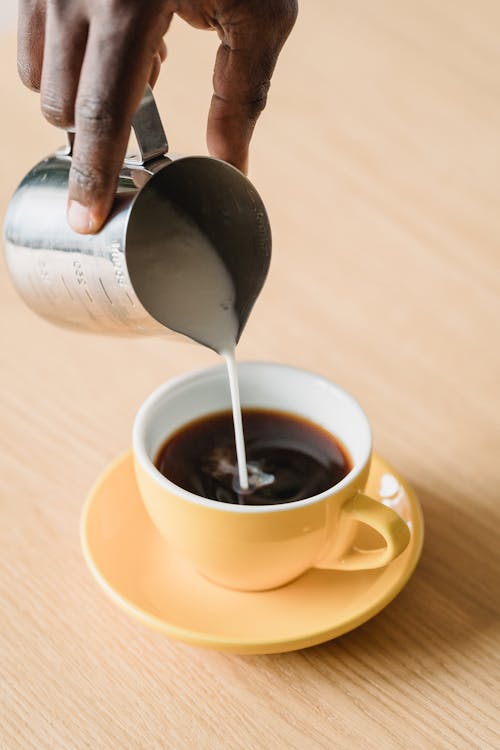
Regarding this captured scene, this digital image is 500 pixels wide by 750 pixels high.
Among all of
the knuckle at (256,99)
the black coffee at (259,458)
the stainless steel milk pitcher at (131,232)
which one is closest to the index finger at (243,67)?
the knuckle at (256,99)

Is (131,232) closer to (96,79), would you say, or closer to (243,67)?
(96,79)

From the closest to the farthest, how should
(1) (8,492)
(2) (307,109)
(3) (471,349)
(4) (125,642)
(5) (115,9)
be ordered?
1. (5) (115,9)
2. (4) (125,642)
3. (1) (8,492)
4. (3) (471,349)
5. (2) (307,109)

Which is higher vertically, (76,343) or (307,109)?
(307,109)

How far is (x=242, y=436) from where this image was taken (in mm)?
803

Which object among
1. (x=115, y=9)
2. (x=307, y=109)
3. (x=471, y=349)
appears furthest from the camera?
(x=307, y=109)

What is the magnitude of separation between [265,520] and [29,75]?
0.37 metres

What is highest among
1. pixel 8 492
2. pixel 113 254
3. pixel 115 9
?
pixel 115 9

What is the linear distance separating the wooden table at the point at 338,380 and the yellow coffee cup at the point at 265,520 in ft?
0.19

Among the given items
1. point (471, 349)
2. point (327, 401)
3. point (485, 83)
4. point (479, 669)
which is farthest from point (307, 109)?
point (479, 669)

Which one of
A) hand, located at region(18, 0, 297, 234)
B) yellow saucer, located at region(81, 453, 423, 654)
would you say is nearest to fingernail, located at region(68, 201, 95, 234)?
hand, located at region(18, 0, 297, 234)

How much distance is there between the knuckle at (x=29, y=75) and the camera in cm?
75

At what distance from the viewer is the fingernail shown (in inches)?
25.7

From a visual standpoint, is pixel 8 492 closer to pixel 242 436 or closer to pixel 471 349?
→ pixel 242 436

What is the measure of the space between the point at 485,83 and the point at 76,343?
71 centimetres
